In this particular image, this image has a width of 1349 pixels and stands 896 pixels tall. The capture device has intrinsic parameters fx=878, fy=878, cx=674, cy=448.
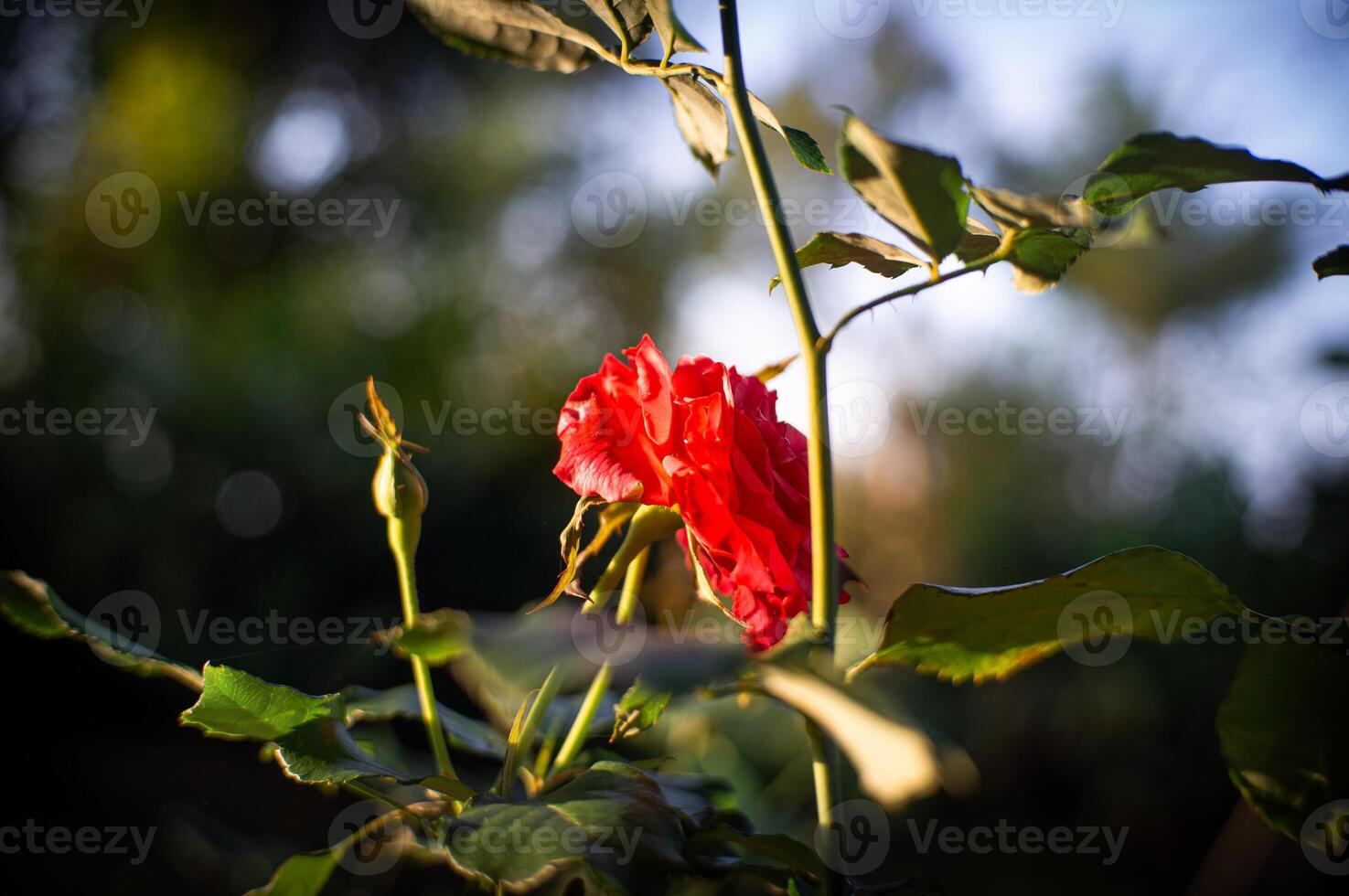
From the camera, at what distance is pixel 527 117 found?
169 centimetres

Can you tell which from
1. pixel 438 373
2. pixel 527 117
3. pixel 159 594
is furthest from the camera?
pixel 527 117

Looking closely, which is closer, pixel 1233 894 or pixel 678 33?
pixel 678 33

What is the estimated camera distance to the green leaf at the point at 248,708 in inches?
8.6

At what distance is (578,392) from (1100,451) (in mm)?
1419

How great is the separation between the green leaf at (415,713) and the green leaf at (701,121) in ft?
0.60

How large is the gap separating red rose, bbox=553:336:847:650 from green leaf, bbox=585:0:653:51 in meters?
0.08

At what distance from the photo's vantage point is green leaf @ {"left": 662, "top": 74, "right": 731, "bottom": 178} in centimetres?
23

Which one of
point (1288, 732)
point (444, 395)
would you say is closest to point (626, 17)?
point (1288, 732)

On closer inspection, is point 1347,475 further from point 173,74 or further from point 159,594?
point 173,74

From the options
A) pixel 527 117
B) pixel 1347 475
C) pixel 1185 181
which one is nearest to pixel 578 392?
pixel 1185 181

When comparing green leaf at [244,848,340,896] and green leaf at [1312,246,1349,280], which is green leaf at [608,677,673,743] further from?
green leaf at [1312,246,1349,280]

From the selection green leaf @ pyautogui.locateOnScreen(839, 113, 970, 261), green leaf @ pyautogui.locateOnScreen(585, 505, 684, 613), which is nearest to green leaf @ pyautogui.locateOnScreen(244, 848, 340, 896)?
green leaf @ pyautogui.locateOnScreen(585, 505, 684, 613)

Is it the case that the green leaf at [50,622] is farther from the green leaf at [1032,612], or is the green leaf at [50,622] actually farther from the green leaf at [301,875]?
the green leaf at [1032,612]

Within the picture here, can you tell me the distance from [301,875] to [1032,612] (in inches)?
8.0
